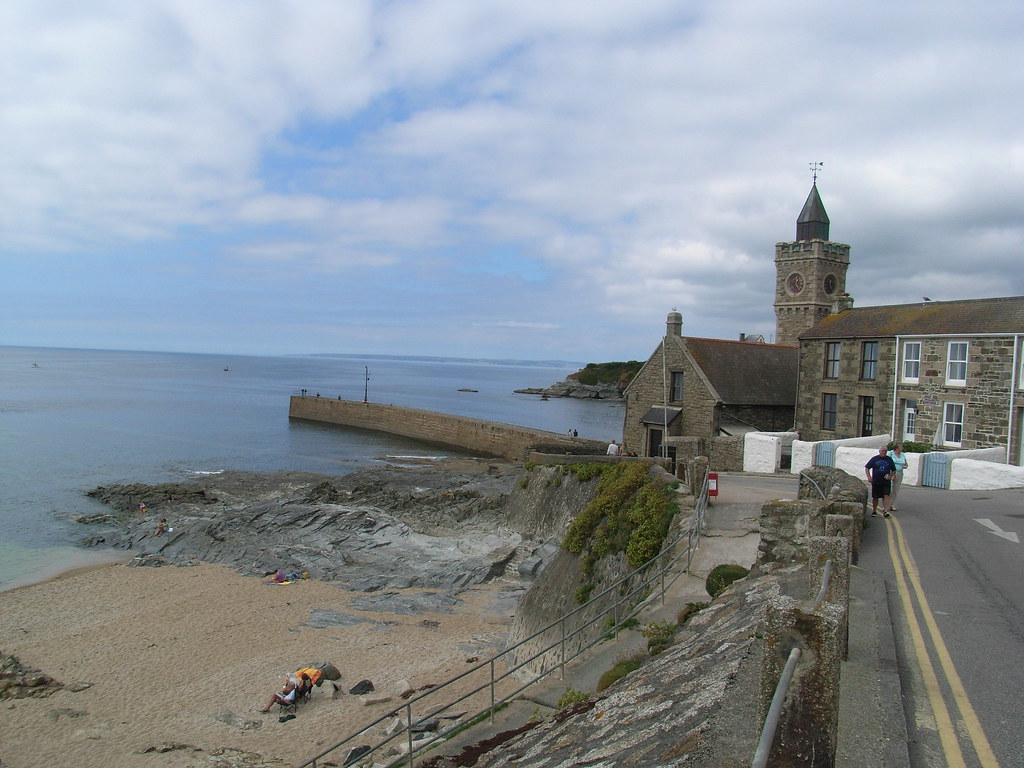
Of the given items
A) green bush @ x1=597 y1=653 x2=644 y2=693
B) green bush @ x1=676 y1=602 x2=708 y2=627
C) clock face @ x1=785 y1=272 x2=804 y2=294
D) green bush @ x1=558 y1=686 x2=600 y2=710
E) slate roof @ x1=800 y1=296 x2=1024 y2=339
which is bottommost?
green bush @ x1=558 y1=686 x2=600 y2=710

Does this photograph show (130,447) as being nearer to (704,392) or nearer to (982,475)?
(704,392)

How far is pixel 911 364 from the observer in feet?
90.3

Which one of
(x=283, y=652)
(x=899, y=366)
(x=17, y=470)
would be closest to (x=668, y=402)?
(x=899, y=366)

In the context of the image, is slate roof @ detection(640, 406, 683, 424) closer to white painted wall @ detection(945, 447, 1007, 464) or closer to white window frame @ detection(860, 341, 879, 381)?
white window frame @ detection(860, 341, 879, 381)

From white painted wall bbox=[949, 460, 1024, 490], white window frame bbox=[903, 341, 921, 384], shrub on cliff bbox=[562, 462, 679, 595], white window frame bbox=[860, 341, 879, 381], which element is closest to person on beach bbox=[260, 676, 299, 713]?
shrub on cliff bbox=[562, 462, 679, 595]

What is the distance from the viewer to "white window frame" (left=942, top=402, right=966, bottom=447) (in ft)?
83.2

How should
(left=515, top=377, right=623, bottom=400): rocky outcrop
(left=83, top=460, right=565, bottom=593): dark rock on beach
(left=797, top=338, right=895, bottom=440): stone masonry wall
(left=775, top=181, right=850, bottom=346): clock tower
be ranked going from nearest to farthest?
1. (left=83, top=460, right=565, bottom=593): dark rock on beach
2. (left=797, top=338, right=895, bottom=440): stone masonry wall
3. (left=775, top=181, right=850, bottom=346): clock tower
4. (left=515, top=377, right=623, bottom=400): rocky outcrop

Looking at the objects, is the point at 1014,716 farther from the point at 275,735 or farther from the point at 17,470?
the point at 17,470

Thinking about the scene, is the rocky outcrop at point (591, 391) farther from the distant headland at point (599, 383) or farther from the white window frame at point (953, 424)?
the white window frame at point (953, 424)

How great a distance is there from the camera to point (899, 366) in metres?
27.9

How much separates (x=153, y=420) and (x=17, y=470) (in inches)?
1220

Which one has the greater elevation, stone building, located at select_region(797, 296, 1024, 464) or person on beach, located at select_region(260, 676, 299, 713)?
stone building, located at select_region(797, 296, 1024, 464)

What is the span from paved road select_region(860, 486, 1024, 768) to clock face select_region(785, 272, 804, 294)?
1220 inches

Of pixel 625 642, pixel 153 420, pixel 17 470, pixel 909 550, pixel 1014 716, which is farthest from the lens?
pixel 153 420
